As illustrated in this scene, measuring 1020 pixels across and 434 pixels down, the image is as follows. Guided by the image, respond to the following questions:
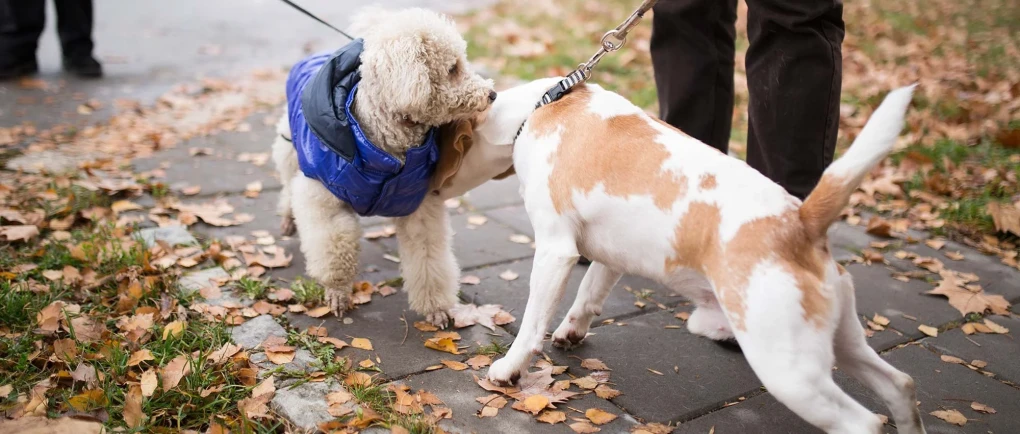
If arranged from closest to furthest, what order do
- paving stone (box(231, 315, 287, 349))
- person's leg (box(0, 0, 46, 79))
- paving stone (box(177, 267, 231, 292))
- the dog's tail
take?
the dog's tail → paving stone (box(231, 315, 287, 349)) → paving stone (box(177, 267, 231, 292)) → person's leg (box(0, 0, 46, 79))

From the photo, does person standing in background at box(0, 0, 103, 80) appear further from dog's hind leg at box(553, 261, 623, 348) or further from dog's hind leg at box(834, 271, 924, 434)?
dog's hind leg at box(834, 271, 924, 434)

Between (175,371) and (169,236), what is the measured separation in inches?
57.9

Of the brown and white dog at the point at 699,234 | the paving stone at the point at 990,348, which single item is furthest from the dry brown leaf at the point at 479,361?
the paving stone at the point at 990,348

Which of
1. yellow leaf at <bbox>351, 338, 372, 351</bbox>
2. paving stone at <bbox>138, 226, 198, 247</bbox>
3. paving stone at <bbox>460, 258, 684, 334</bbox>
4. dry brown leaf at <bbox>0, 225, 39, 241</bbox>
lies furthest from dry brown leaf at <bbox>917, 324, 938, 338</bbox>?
dry brown leaf at <bbox>0, 225, 39, 241</bbox>

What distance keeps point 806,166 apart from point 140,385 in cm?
279

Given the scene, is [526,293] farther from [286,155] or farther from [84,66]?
[84,66]

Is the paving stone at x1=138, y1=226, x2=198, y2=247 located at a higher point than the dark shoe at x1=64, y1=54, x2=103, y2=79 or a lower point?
higher

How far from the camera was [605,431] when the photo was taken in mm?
2508

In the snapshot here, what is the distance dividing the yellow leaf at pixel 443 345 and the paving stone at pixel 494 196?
5.94 feet

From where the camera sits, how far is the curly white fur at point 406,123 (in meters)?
2.90

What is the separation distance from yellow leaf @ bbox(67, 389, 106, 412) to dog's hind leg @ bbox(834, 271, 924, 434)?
2.35m

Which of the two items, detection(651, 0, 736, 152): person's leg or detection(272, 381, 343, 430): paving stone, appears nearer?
detection(272, 381, 343, 430): paving stone

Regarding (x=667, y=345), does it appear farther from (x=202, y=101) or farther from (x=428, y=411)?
(x=202, y=101)

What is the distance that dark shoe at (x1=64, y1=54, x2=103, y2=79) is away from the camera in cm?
697
